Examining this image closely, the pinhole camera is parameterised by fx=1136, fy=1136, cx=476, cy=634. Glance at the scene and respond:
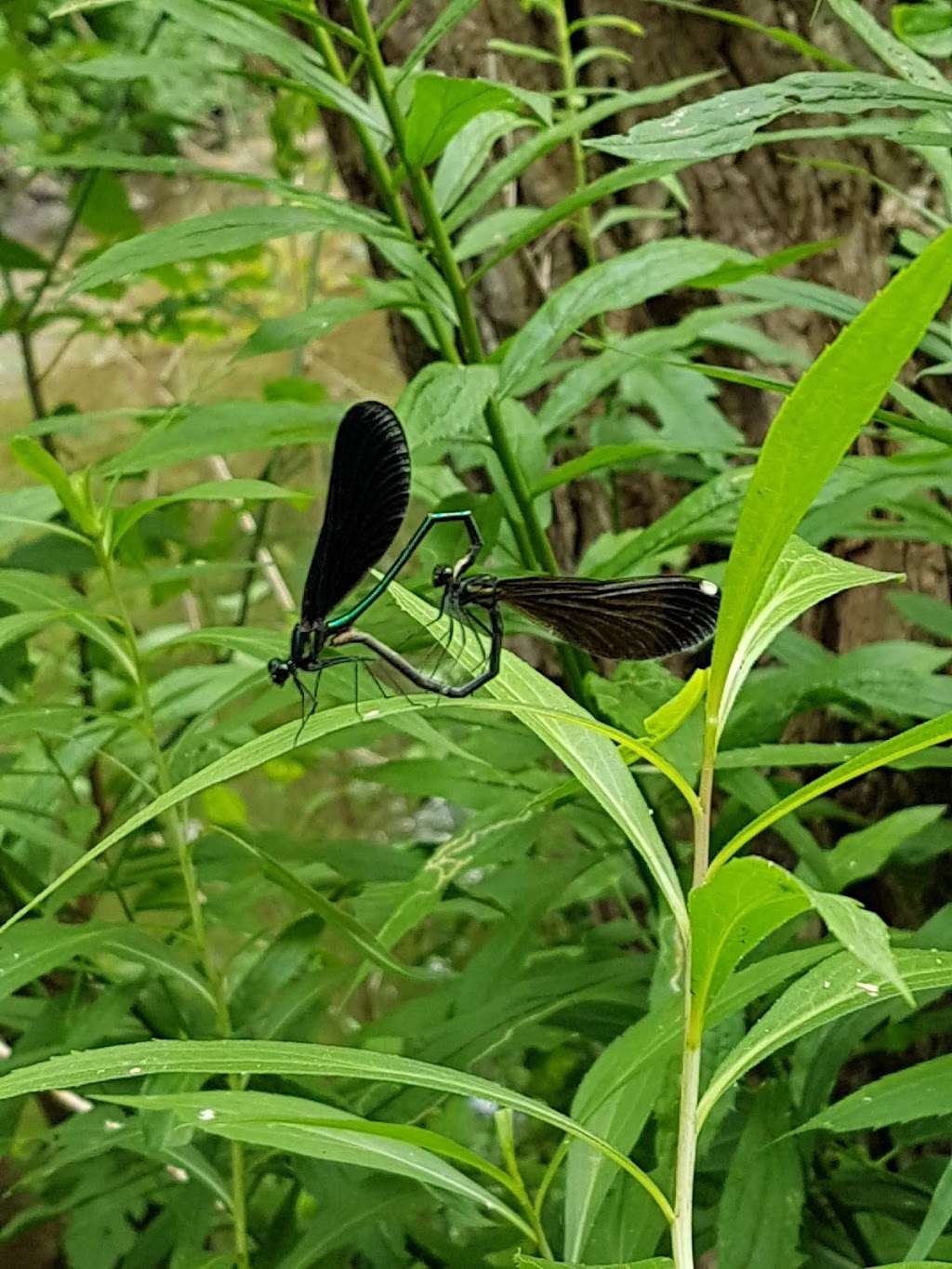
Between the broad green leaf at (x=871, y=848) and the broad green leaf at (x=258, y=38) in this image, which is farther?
the broad green leaf at (x=871, y=848)

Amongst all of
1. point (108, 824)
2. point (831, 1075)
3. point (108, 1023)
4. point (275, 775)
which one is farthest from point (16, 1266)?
point (831, 1075)

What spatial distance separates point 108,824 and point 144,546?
0.33 metres

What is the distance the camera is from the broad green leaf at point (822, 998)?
396mm

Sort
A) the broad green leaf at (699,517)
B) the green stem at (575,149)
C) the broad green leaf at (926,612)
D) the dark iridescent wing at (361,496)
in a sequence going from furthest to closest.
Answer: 1. the green stem at (575,149)
2. the broad green leaf at (926,612)
3. the broad green leaf at (699,517)
4. the dark iridescent wing at (361,496)

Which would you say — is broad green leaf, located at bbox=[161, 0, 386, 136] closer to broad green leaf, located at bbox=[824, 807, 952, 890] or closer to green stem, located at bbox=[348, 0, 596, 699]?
green stem, located at bbox=[348, 0, 596, 699]

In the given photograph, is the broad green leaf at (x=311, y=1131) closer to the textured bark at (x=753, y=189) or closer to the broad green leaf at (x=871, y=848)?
the broad green leaf at (x=871, y=848)

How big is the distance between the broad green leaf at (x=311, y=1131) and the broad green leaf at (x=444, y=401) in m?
0.32

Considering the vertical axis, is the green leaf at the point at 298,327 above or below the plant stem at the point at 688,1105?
above

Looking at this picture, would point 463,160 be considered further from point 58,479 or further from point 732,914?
point 732,914

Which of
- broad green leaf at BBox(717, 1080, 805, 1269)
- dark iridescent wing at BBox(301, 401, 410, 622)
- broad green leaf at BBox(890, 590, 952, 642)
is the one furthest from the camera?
broad green leaf at BBox(890, 590, 952, 642)

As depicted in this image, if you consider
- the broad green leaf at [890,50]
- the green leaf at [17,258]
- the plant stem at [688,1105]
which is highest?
the broad green leaf at [890,50]

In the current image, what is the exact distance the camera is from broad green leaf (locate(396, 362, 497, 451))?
0.59m

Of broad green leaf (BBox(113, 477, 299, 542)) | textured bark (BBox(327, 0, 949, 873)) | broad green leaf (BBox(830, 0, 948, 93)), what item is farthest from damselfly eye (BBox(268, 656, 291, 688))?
textured bark (BBox(327, 0, 949, 873))

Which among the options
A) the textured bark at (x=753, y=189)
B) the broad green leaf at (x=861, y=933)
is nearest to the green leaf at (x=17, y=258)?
the textured bark at (x=753, y=189)
